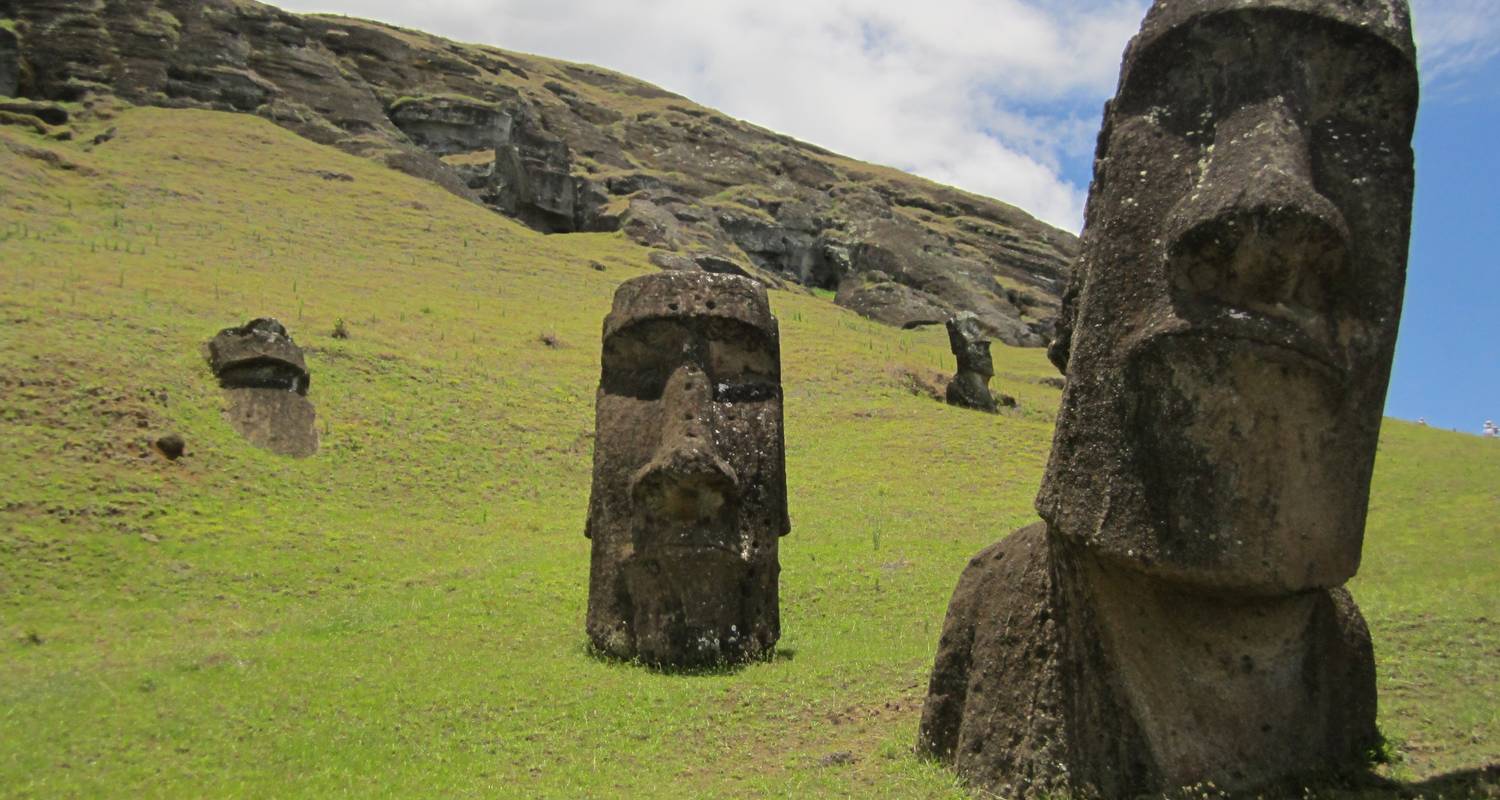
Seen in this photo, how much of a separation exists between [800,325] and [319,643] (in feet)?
104

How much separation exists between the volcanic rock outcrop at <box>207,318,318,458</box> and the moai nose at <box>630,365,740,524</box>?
11146 mm

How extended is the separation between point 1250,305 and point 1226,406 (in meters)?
0.44

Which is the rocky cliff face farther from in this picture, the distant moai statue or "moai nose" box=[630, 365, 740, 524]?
"moai nose" box=[630, 365, 740, 524]

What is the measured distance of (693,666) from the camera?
1075 cm

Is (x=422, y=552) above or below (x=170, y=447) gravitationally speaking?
below

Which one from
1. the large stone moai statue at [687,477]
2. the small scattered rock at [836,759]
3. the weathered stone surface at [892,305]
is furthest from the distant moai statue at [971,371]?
the weathered stone surface at [892,305]

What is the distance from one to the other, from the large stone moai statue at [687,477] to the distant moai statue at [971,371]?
68.8 feet

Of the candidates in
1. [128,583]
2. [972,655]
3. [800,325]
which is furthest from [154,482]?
[800,325]

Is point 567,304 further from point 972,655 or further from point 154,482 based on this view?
point 972,655

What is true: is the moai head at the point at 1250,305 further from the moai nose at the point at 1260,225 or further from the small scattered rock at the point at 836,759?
the small scattered rock at the point at 836,759

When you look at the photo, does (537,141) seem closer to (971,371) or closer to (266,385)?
(971,371)

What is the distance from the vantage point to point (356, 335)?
27203mm

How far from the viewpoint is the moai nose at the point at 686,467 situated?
34.8ft

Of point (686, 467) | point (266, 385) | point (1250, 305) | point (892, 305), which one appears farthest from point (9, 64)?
point (1250, 305)
